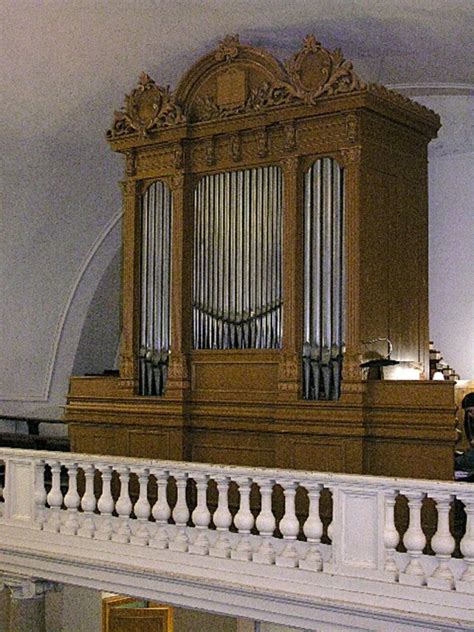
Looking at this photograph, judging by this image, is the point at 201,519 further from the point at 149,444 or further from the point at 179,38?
the point at 179,38

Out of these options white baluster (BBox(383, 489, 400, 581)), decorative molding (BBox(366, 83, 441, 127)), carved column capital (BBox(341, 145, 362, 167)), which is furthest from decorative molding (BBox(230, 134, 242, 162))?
white baluster (BBox(383, 489, 400, 581))

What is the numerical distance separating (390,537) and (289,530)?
2.47 feet

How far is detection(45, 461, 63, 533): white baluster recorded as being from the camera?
8820 mm

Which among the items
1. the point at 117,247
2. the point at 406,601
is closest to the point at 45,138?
the point at 117,247

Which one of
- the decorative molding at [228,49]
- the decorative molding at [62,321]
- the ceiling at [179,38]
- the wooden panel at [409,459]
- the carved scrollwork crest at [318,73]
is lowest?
the wooden panel at [409,459]

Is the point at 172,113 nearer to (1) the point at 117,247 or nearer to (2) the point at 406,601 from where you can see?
(1) the point at 117,247

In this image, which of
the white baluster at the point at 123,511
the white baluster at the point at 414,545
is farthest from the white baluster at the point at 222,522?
the white baluster at the point at 414,545

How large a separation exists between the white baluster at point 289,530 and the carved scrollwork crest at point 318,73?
10.4 ft

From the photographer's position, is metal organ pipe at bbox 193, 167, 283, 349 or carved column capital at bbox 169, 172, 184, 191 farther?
carved column capital at bbox 169, 172, 184, 191

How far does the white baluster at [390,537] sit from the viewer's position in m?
7.06

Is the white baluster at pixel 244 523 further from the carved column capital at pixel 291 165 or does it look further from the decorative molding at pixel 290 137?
the decorative molding at pixel 290 137

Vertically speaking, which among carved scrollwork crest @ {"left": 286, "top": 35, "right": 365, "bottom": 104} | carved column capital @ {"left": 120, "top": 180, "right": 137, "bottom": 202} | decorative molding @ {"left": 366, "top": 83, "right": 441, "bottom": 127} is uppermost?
carved scrollwork crest @ {"left": 286, "top": 35, "right": 365, "bottom": 104}

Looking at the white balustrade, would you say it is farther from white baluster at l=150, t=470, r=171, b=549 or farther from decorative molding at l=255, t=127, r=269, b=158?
decorative molding at l=255, t=127, r=269, b=158

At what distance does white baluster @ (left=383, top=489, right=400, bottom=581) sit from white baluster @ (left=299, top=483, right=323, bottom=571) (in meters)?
0.49
